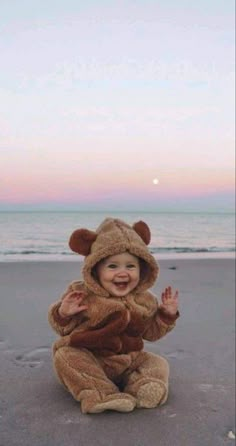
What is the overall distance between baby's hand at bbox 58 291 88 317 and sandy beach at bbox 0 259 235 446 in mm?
259

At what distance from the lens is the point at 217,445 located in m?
1.57

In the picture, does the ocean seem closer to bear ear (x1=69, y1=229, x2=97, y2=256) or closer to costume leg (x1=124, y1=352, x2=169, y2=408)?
bear ear (x1=69, y1=229, x2=97, y2=256)

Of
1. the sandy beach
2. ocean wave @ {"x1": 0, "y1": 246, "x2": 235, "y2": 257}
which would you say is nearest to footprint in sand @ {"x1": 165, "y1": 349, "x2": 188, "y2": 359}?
the sandy beach

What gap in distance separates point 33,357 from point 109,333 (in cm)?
61

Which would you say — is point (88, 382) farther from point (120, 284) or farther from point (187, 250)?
point (187, 250)

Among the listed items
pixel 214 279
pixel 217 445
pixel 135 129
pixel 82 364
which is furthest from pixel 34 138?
pixel 214 279

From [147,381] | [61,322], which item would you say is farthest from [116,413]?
[61,322]

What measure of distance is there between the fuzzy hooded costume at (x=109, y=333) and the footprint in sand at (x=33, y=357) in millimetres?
347

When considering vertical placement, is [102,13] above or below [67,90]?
above

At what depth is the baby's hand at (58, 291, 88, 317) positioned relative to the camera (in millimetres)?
1849

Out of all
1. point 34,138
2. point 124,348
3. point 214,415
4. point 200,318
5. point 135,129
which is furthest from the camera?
point 200,318

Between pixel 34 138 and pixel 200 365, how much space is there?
1.43 meters

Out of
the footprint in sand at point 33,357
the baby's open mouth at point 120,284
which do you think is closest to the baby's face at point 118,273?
the baby's open mouth at point 120,284

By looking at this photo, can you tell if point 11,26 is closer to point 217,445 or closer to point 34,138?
point 34,138
